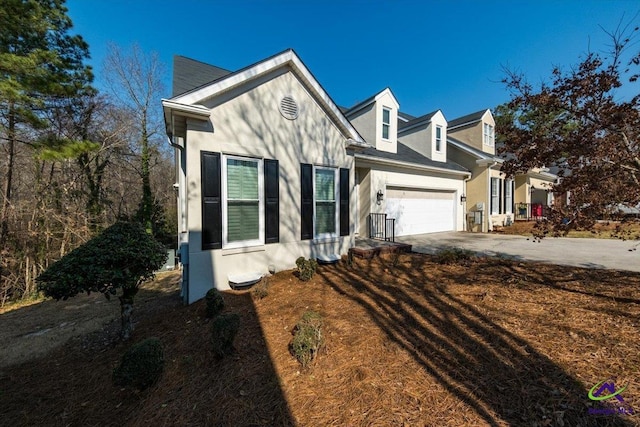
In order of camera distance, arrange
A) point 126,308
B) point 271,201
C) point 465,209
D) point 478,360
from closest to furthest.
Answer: point 478,360
point 126,308
point 271,201
point 465,209

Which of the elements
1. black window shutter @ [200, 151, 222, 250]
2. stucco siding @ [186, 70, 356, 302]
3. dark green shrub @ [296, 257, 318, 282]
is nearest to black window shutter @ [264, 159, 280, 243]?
stucco siding @ [186, 70, 356, 302]

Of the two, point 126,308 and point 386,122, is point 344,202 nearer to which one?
point 126,308

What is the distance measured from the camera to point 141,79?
14.8 m

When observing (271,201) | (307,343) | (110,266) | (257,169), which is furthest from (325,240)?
(110,266)

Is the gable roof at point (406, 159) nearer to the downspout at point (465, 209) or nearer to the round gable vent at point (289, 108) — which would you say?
the downspout at point (465, 209)

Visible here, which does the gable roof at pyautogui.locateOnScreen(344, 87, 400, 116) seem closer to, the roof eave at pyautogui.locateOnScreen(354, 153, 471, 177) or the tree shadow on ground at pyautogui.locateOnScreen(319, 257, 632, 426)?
the roof eave at pyautogui.locateOnScreen(354, 153, 471, 177)

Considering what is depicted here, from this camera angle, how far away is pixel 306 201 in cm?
653

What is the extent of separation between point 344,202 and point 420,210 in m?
6.37

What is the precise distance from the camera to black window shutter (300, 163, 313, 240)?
647 centimetres

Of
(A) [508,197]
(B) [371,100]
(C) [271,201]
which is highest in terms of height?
(B) [371,100]

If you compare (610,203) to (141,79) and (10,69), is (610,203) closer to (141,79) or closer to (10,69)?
(10,69)

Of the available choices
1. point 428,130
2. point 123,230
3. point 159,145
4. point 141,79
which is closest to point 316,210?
point 123,230

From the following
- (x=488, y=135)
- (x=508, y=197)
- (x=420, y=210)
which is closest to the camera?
(x=420, y=210)

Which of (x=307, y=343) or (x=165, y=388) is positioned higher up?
(x=307, y=343)
